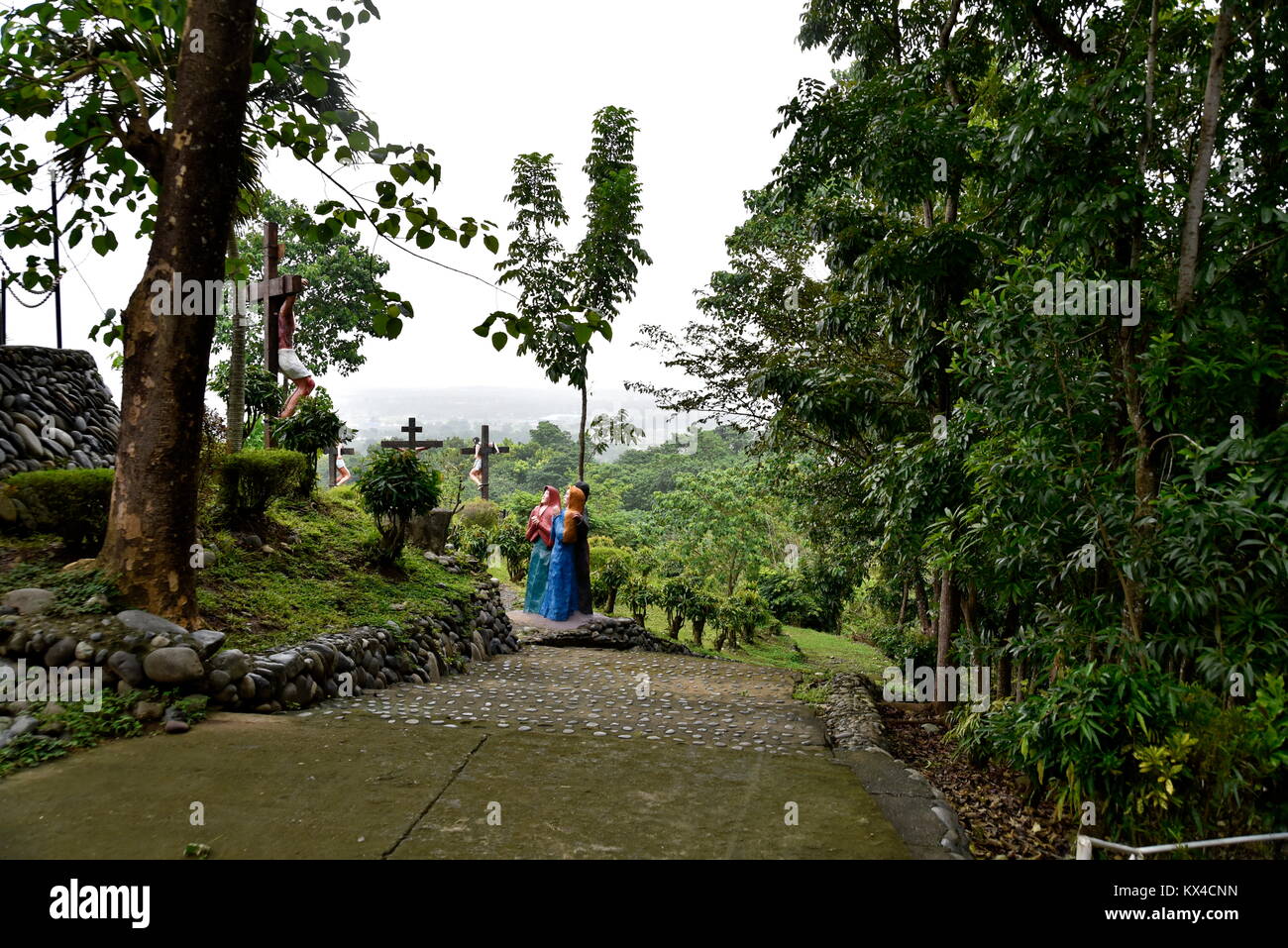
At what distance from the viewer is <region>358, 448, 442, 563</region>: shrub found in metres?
8.16

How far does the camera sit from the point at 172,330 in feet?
15.7

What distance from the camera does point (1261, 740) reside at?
3.06m

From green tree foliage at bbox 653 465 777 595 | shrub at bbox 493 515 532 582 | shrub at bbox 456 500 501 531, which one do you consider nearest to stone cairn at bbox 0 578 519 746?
shrub at bbox 493 515 532 582

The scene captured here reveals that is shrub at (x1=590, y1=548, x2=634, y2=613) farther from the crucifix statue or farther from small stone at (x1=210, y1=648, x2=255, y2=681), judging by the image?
small stone at (x1=210, y1=648, x2=255, y2=681)

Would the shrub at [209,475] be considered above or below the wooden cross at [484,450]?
below

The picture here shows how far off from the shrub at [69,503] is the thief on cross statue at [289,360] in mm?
4524

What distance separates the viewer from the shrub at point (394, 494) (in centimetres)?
816

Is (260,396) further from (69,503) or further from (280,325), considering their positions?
(69,503)

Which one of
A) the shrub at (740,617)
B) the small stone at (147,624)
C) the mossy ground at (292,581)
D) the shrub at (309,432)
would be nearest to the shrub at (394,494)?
the mossy ground at (292,581)

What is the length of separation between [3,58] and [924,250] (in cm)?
594

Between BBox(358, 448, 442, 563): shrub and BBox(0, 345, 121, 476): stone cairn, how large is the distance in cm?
236

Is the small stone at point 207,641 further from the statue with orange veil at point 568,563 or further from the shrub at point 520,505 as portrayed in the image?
the shrub at point 520,505

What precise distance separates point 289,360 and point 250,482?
365 centimetres
